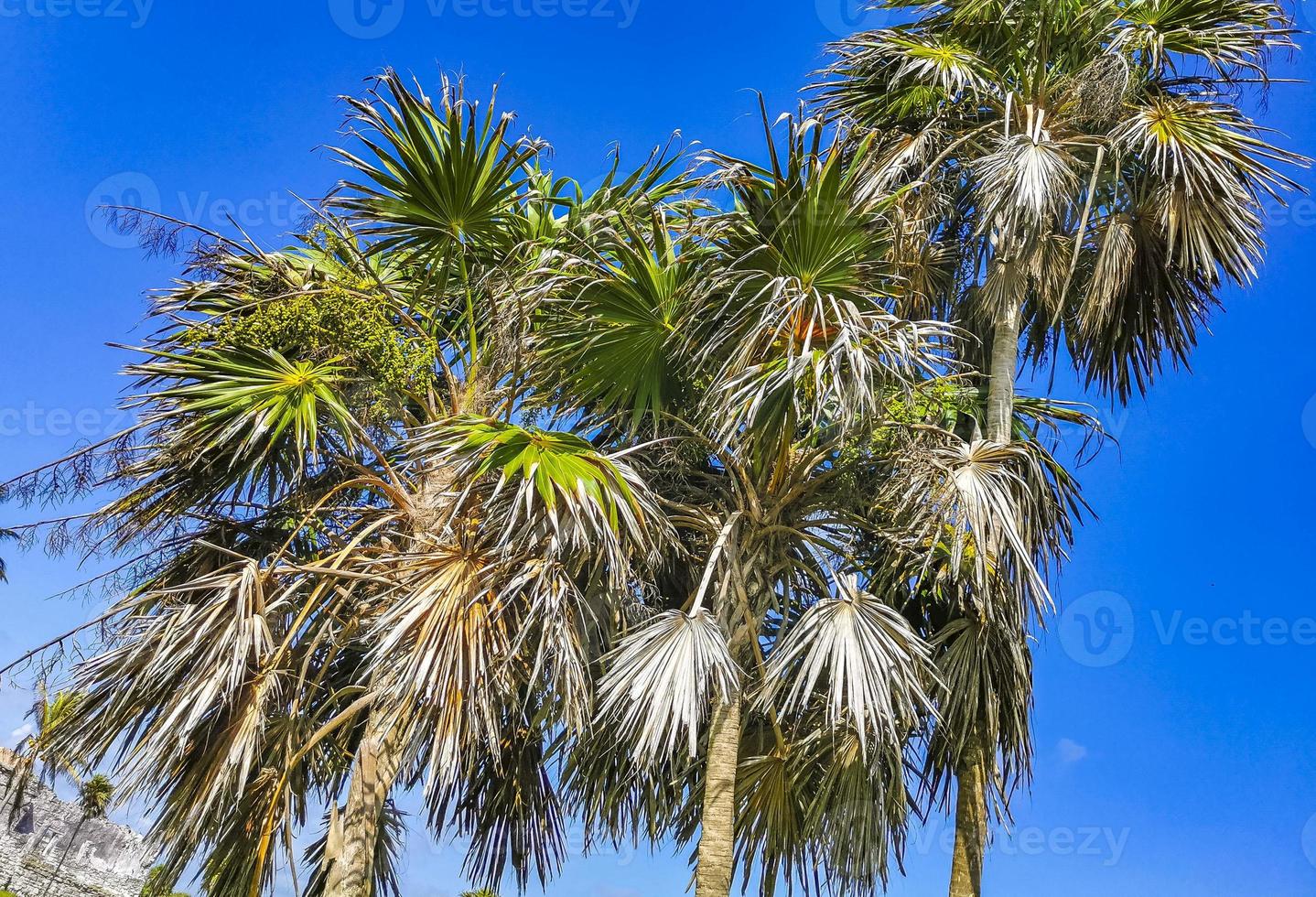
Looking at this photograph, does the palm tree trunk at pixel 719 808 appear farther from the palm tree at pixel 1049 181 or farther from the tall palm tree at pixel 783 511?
the palm tree at pixel 1049 181

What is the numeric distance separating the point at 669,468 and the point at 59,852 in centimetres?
2162

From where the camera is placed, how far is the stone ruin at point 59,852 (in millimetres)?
21422

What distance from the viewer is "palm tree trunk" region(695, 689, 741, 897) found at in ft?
23.5

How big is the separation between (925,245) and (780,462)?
9.19 ft

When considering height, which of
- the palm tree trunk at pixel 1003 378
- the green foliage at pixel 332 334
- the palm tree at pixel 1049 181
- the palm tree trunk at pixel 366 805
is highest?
the palm tree at pixel 1049 181

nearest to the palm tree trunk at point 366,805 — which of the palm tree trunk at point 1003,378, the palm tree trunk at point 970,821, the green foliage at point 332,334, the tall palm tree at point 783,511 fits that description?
the tall palm tree at point 783,511

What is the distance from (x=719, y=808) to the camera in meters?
7.37

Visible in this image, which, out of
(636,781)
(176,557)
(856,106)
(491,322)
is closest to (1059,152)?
(856,106)

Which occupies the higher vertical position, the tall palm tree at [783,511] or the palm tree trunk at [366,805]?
the tall palm tree at [783,511]

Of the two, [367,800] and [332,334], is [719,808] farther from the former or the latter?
[332,334]

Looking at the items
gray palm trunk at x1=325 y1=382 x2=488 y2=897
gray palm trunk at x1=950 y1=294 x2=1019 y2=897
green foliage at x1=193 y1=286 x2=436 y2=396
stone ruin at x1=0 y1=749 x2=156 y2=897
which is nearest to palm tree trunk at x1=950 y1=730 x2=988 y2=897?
gray palm trunk at x1=950 y1=294 x2=1019 y2=897

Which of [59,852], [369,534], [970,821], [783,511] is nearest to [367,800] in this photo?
[369,534]

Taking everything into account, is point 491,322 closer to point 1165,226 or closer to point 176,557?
point 176,557

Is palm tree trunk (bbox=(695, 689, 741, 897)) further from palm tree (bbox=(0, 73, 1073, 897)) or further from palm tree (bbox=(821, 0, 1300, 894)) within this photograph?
palm tree (bbox=(821, 0, 1300, 894))
